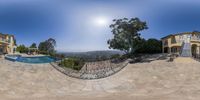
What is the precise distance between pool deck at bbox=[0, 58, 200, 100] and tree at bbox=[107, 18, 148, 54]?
→ 10633mm

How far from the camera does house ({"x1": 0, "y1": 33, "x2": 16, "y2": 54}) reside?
114 ft

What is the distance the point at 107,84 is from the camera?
20.8m

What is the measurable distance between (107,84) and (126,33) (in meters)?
16.4

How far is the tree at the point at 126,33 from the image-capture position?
1380 inches

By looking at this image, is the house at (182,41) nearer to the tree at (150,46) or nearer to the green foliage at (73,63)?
the tree at (150,46)

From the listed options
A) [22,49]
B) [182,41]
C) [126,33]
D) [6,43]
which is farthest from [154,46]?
[6,43]

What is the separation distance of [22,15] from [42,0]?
7.37 metres

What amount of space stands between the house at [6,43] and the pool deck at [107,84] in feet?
40.2

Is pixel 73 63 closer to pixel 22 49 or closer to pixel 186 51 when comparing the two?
pixel 186 51

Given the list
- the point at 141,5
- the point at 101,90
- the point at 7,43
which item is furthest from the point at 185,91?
the point at 7,43

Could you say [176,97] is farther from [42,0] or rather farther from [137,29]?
[137,29]

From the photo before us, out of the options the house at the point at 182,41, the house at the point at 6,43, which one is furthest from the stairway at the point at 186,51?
the house at the point at 6,43

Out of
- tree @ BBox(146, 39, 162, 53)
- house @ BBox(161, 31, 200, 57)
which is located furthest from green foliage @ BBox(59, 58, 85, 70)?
house @ BBox(161, 31, 200, 57)

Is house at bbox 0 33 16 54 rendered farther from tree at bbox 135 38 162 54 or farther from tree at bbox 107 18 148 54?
tree at bbox 135 38 162 54
